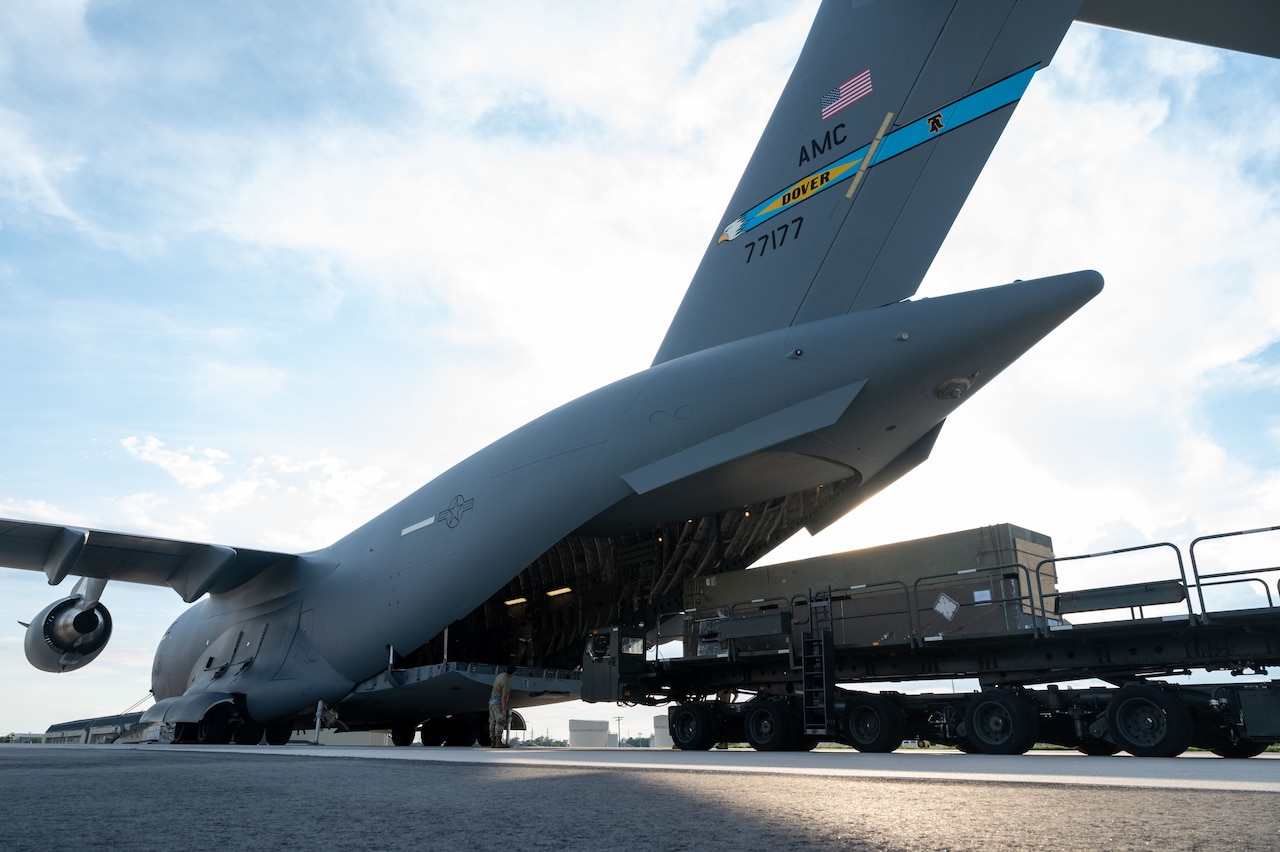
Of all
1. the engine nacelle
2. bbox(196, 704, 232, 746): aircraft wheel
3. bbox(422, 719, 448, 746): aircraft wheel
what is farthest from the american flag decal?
the engine nacelle

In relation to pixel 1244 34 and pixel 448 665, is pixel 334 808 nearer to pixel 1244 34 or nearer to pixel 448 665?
pixel 448 665

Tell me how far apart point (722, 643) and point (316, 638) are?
24.9ft

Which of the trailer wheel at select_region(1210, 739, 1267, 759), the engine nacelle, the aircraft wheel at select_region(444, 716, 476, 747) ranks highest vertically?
the engine nacelle

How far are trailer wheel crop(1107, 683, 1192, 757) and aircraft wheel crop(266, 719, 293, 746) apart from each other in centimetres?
1287

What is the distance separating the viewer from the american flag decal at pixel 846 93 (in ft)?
33.9

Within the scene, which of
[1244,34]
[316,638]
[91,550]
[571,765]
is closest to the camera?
[571,765]

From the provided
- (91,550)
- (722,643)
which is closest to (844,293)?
(722,643)

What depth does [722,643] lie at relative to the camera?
1019cm

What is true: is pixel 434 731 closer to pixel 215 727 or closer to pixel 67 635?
pixel 215 727

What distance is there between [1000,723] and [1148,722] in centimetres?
119

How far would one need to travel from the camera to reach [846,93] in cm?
1055

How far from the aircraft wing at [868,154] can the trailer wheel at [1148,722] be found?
14.8 ft

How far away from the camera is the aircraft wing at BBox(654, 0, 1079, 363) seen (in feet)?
30.8

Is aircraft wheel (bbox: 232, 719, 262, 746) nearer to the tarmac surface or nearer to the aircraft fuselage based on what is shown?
the aircraft fuselage
